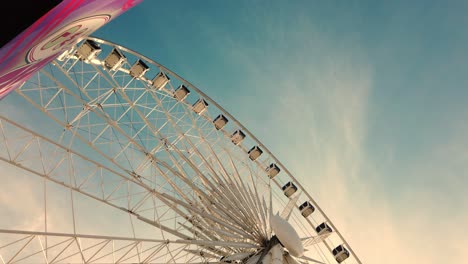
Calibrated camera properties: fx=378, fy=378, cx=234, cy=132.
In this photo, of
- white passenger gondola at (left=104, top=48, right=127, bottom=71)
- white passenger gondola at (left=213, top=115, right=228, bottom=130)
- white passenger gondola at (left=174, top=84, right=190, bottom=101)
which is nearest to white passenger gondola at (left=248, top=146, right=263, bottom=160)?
white passenger gondola at (left=213, top=115, right=228, bottom=130)

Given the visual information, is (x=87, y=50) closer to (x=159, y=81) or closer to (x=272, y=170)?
(x=159, y=81)

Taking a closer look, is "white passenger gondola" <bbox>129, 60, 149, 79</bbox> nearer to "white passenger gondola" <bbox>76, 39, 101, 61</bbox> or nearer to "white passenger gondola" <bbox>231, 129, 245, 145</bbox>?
A: "white passenger gondola" <bbox>76, 39, 101, 61</bbox>

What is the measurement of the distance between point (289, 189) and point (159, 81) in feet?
36.9

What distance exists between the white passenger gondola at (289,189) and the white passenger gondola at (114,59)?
13.5 meters

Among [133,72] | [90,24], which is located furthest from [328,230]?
[90,24]

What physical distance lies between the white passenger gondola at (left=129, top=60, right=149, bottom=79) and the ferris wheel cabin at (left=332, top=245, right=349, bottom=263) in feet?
51.2

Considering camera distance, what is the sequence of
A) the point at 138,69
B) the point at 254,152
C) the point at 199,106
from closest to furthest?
the point at 138,69 → the point at 199,106 → the point at 254,152

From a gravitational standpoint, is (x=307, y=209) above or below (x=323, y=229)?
above

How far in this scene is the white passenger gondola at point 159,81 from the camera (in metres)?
19.7

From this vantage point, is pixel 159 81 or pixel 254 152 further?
pixel 254 152

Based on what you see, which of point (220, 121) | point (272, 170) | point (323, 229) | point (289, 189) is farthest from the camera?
point (289, 189)

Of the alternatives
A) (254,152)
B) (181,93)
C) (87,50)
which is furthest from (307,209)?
(87,50)

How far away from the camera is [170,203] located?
681 inches

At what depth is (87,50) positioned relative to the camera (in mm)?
15766
